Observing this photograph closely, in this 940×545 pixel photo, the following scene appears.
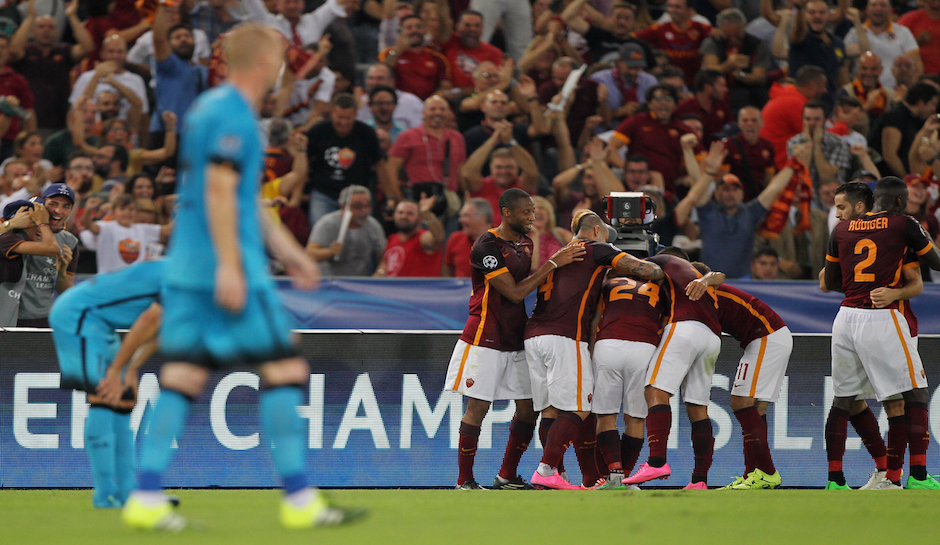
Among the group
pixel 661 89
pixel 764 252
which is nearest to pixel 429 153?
pixel 661 89

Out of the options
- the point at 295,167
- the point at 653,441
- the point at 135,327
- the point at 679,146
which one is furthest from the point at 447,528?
the point at 679,146

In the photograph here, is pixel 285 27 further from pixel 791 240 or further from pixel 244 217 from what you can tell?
pixel 244 217

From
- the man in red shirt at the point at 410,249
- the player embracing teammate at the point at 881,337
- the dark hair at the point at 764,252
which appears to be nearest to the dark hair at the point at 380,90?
the man in red shirt at the point at 410,249

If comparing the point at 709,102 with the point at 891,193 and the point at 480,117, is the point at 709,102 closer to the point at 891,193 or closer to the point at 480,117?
the point at 480,117

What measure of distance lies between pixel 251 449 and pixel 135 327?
3.22 meters

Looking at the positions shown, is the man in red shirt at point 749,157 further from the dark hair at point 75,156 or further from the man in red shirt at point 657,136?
the dark hair at point 75,156

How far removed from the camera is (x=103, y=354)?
5.45 meters

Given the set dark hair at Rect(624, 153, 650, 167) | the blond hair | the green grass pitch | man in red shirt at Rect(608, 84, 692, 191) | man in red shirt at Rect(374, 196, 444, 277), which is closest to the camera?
the blond hair

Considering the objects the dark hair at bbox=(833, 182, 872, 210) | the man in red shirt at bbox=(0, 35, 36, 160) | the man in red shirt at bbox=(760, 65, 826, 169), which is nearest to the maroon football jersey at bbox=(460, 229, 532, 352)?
the dark hair at bbox=(833, 182, 872, 210)

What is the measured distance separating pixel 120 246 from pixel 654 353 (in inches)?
221

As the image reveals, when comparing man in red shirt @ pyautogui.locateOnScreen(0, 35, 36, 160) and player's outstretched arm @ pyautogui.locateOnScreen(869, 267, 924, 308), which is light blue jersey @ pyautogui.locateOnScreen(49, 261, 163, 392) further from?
→ man in red shirt @ pyautogui.locateOnScreen(0, 35, 36, 160)

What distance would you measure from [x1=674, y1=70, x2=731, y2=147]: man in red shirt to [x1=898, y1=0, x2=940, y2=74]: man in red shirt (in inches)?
132

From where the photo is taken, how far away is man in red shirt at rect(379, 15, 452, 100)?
13.2 meters

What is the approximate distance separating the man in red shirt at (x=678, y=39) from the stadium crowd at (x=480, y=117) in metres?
0.02
